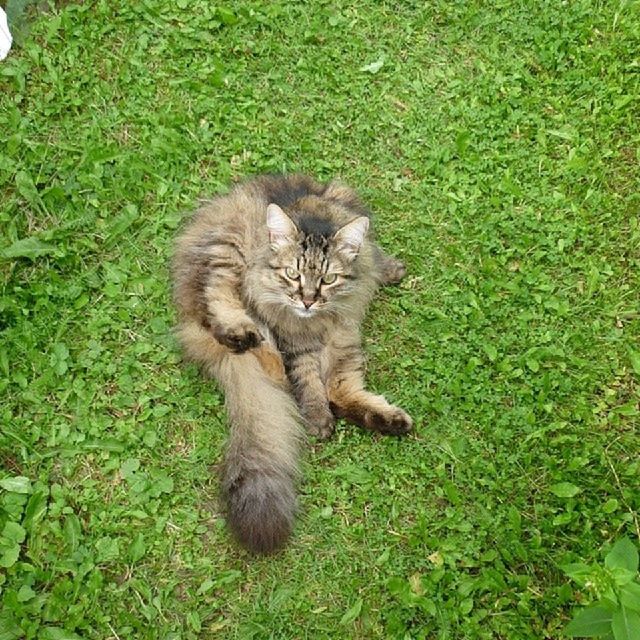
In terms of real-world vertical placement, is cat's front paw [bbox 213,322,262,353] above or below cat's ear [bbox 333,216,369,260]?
below

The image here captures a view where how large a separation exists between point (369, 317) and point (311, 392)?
0.51 m

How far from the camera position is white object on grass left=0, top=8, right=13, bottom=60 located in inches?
158

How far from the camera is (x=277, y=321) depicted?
3432mm

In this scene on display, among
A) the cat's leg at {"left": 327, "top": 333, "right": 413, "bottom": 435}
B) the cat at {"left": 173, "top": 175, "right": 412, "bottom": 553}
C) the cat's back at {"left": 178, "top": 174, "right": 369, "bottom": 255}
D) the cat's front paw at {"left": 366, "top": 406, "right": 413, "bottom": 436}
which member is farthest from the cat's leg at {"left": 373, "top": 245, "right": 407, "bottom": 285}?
the cat's front paw at {"left": 366, "top": 406, "right": 413, "bottom": 436}

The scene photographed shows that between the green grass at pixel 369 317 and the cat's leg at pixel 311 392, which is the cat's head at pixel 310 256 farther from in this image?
the green grass at pixel 369 317

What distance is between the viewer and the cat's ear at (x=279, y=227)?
3.14 m

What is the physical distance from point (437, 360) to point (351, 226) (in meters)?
0.80

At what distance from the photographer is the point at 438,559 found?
3.10m

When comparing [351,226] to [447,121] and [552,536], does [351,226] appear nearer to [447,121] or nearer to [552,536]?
[447,121]

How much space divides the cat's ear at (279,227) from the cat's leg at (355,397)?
0.55 metres

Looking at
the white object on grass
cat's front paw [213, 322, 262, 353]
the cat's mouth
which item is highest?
the white object on grass

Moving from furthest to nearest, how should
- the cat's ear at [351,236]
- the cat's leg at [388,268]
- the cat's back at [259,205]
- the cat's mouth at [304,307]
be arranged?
the cat's leg at [388,268] < the cat's back at [259,205] < the cat's mouth at [304,307] < the cat's ear at [351,236]

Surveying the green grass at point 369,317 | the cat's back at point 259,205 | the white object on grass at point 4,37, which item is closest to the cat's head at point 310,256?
the cat's back at point 259,205

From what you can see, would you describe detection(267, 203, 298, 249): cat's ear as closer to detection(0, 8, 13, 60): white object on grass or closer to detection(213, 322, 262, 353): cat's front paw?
detection(213, 322, 262, 353): cat's front paw
